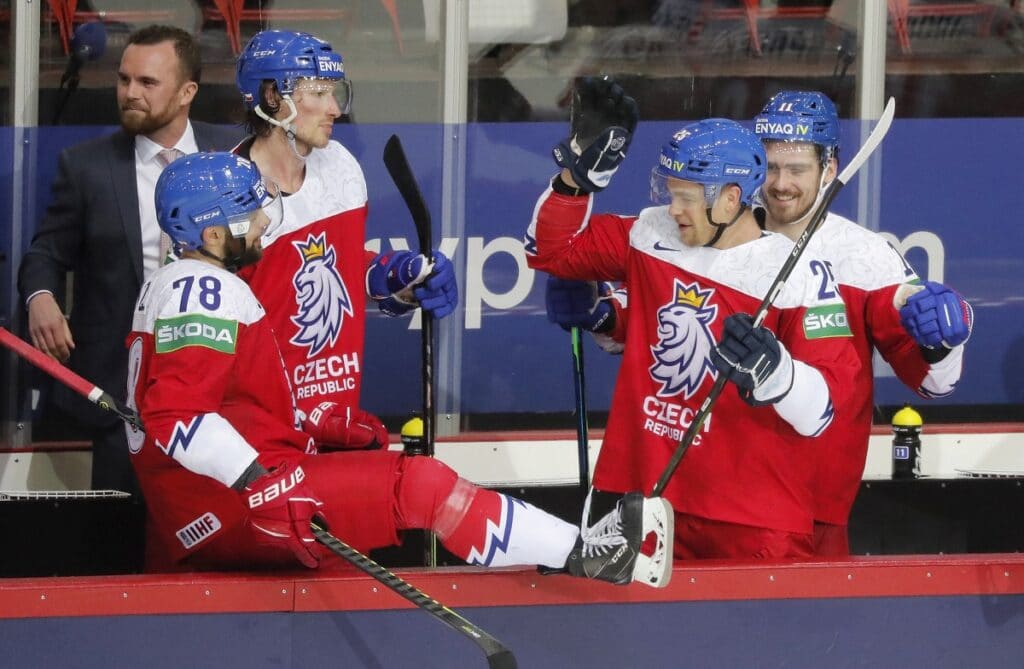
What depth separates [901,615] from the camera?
277 cm

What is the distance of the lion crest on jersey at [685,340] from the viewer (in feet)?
9.61

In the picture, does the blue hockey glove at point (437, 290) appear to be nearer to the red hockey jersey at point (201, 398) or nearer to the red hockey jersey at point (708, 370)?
the red hockey jersey at point (708, 370)

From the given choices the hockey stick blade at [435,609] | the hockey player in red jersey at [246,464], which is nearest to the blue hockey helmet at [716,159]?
the hockey player in red jersey at [246,464]

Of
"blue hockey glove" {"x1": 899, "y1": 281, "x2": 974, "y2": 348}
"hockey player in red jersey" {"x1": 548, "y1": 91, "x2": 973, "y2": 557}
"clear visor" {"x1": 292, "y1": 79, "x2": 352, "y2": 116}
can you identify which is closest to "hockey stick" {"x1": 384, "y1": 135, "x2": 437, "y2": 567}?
"clear visor" {"x1": 292, "y1": 79, "x2": 352, "y2": 116}

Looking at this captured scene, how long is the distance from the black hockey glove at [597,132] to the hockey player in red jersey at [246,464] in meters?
0.58

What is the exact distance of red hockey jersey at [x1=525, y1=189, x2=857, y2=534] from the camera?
290 centimetres

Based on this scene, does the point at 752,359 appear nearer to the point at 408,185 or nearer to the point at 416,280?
the point at 416,280

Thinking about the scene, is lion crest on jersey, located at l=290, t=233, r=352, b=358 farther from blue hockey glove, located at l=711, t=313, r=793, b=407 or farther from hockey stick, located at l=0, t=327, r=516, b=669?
blue hockey glove, located at l=711, t=313, r=793, b=407

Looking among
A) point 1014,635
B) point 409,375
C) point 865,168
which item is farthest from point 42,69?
point 1014,635

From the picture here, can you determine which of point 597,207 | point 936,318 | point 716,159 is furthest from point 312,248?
point 597,207

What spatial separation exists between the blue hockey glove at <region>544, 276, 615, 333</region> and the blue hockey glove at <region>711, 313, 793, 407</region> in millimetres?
728

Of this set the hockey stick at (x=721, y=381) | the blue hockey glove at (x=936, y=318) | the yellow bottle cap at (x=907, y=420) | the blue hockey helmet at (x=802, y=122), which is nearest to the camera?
the hockey stick at (x=721, y=381)

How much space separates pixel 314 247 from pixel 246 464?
2.53 feet

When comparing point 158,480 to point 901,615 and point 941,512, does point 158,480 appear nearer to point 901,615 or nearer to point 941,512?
point 901,615
